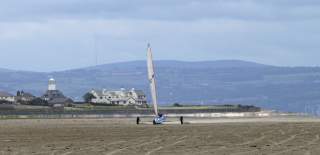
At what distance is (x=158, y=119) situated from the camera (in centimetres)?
7688

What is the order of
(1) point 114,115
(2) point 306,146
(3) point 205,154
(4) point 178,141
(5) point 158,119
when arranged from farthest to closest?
(1) point 114,115, (5) point 158,119, (4) point 178,141, (2) point 306,146, (3) point 205,154

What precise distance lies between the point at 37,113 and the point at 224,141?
95019mm

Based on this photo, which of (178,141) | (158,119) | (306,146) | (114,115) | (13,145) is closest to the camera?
(306,146)

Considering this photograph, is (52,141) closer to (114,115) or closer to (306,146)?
(306,146)

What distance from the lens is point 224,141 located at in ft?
138

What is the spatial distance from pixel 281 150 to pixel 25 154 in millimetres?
9035

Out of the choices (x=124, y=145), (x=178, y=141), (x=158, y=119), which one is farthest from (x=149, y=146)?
(x=158, y=119)

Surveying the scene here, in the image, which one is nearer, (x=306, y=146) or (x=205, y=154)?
(x=205, y=154)

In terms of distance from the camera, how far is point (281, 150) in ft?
115

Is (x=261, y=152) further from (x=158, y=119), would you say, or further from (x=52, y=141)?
(x=158, y=119)

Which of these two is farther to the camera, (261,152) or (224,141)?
(224,141)

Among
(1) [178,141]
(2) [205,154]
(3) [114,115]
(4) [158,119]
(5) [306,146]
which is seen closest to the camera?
(2) [205,154]

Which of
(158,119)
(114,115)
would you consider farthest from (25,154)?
(114,115)

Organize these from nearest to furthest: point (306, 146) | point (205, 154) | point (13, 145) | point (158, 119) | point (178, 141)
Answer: point (205, 154), point (306, 146), point (13, 145), point (178, 141), point (158, 119)
